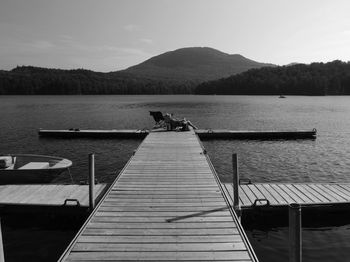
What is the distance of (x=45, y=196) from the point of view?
10125 mm

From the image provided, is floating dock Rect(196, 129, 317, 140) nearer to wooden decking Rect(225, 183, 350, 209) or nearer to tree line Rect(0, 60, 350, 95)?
wooden decking Rect(225, 183, 350, 209)

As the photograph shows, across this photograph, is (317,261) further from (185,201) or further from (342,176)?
(342,176)

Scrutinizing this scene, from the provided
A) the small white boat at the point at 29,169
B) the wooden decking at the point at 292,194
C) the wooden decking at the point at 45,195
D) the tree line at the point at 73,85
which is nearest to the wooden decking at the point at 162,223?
the wooden decking at the point at 292,194

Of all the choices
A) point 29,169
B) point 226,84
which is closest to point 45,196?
point 29,169

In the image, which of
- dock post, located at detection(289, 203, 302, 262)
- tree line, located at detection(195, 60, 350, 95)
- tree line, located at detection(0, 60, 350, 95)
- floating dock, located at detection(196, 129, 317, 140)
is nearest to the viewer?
dock post, located at detection(289, 203, 302, 262)

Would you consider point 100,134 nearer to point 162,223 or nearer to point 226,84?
point 162,223

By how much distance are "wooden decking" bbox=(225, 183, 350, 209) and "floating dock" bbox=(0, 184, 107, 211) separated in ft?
14.5

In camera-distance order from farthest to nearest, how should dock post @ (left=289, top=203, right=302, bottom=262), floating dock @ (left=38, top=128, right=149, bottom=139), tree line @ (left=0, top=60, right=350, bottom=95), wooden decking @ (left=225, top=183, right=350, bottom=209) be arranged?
tree line @ (left=0, top=60, right=350, bottom=95), floating dock @ (left=38, top=128, right=149, bottom=139), wooden decking @ (left=225, top=183, right=350, bottom=209), dock post @ (left=289, top=203, right=302, bottom=262)

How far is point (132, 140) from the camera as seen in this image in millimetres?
24750

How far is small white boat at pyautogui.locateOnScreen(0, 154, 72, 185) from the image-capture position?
513 inches

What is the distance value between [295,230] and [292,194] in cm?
568

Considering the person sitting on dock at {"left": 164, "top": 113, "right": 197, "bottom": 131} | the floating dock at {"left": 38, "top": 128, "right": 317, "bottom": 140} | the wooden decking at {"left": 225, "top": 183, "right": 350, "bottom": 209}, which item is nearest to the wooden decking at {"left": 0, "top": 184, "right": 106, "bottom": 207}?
the wooden decking at {"left": 225, "top": 183, "right": 350, "bottom": 209}

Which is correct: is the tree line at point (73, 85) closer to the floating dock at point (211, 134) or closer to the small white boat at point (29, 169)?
the floating dock at point (211, 134)

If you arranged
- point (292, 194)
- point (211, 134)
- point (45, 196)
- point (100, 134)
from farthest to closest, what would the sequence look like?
1. point (100, 134)
2. point (211, 134)
3. point (292, 194)
4. point (45, 196)
